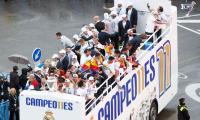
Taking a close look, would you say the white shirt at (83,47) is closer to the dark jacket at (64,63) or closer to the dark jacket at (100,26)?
the dark jacket at (64,63)

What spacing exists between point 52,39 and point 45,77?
51.8 ft

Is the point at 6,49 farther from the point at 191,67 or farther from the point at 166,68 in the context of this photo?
the point at 166,68

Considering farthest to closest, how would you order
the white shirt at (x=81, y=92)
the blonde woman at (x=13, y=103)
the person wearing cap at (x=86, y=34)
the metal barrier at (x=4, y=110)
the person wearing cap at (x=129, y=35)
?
the person wearing cap at (x=86, y=34) → the person wearing cap at (x=129, y=35) → the metal barrier at (x=4, y=110) → the blonde woman at (x=13, y=103) → the white shirt at (x=81, y=92)

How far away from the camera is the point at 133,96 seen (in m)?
22.0

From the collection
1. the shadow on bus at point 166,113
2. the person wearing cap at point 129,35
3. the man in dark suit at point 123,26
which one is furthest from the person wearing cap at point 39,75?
the shadow on bus at point 166,113

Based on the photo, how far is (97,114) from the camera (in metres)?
19.9

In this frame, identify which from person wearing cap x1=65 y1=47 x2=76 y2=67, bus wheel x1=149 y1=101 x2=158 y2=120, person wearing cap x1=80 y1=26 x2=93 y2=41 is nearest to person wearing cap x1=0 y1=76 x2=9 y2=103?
person wearing cap x1=65 y1=47 x2=76 y2=67

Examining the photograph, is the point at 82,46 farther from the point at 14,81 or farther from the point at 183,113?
the point at 183,113

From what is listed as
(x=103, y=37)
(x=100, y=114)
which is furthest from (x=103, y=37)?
(x=100, y=114)

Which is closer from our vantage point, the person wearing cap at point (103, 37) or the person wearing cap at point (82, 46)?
the person wearing cap at point (82, 46)

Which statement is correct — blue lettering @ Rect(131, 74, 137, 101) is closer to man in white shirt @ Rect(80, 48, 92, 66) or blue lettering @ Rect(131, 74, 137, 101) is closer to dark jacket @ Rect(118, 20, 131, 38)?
man in white shirt @ Rect(80, 48, 92, 66)

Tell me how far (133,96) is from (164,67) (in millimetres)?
2723

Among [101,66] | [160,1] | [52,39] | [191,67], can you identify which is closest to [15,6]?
A: [52,39]

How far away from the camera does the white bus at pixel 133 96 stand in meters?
18.8
